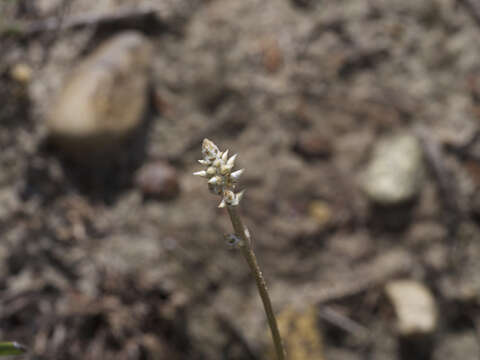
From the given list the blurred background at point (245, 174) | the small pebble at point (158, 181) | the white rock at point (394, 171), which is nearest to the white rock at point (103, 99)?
the blurred background at point (245, 174)

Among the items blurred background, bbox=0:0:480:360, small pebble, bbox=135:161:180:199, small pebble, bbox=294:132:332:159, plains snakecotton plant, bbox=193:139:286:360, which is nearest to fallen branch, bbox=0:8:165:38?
blurred background, bbox=0:0:480:360

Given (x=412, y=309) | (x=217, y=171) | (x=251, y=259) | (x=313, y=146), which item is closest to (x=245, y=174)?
(x=313, y=146)

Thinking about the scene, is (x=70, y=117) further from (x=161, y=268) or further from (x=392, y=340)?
(x=392, y=340)

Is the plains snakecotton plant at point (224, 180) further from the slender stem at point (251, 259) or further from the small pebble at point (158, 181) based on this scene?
the small pebble at point (158, 181)

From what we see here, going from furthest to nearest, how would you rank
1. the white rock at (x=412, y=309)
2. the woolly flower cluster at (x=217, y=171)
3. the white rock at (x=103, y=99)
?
the white rock at (x=412, y=309) → the white rock at (x=103, y=99) → the woolly flower cluster at (x=217, y=171)

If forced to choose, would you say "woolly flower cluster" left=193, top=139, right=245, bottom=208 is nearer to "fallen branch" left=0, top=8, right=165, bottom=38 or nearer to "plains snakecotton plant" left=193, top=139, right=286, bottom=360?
"plains snakecotton plant" left=193, top=139, right=286, bottom=360

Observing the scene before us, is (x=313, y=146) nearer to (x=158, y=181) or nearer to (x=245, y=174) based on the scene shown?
(x=245, y=174)

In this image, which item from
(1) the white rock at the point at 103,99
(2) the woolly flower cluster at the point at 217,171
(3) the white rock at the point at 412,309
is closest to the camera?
(2) the woolly flower cluster at the point at 217,171

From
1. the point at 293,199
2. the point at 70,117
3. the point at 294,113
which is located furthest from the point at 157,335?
the point at 294,113
